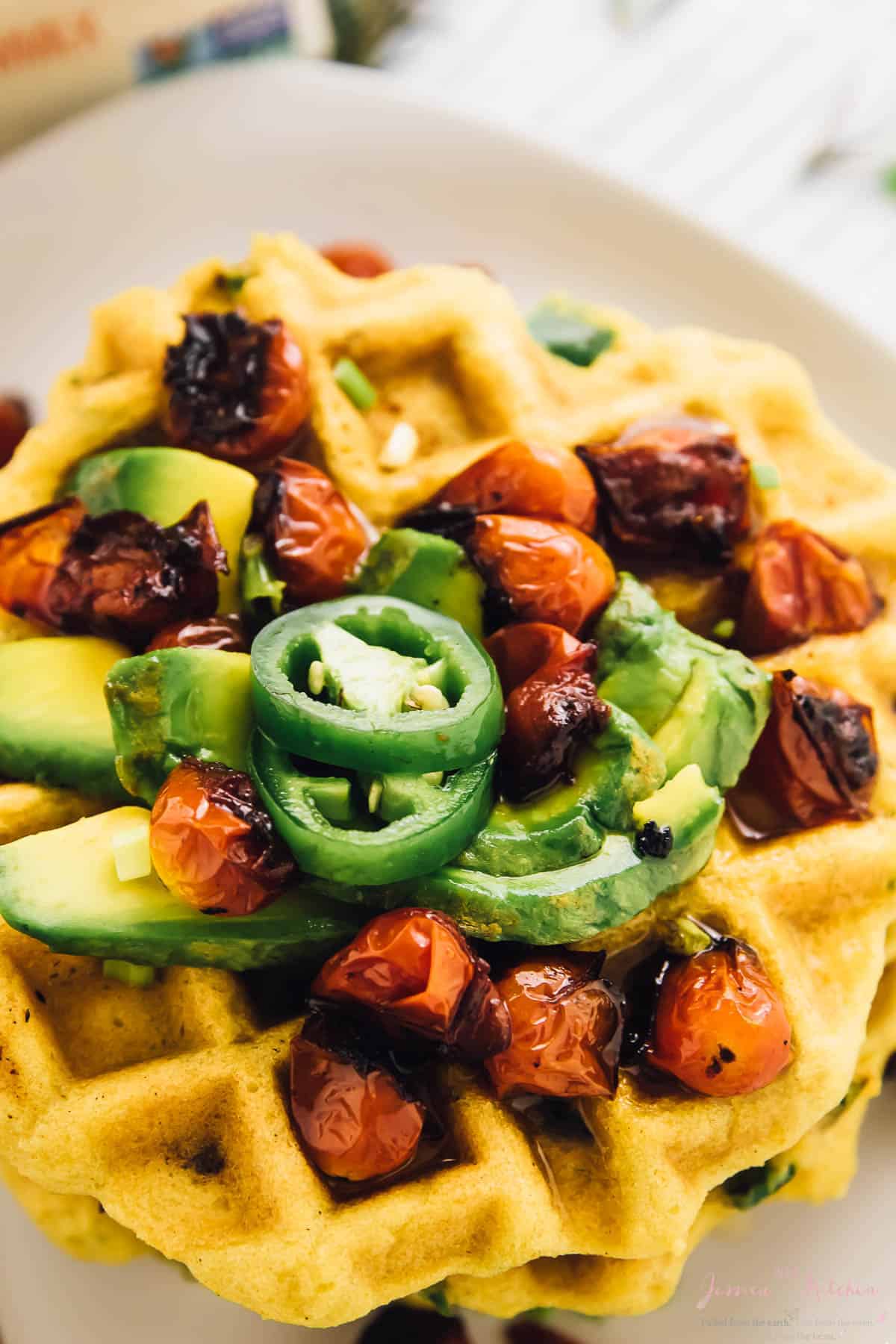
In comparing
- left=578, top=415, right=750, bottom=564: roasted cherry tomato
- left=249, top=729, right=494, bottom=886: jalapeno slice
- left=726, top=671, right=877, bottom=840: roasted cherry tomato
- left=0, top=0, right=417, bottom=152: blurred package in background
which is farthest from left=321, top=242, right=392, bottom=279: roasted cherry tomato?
left=249, top=729, right=494, bottom=886: jalapeno slice

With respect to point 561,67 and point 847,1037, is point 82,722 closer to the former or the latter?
point 847,1037

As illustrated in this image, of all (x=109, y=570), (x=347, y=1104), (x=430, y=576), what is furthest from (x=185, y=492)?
(x=347, y=1104)

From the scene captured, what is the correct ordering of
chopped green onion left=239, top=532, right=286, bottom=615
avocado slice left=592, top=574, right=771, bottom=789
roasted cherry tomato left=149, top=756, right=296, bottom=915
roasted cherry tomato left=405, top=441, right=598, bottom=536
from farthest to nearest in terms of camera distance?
1. roasted cherry tomato left=405, top=441, right=598, bottom=536
2. chopped green onion left=239, top=532, right=286, bottom=615
3. avocado slice left=592, top=574, right=771, bottom=789
4. roasted cherry tomato left=149, top=756, right=296, bottom=915

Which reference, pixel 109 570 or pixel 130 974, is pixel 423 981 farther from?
pixel 109 570

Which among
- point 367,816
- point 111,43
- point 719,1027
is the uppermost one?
point 111,43

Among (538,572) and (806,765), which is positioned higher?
(538,572)

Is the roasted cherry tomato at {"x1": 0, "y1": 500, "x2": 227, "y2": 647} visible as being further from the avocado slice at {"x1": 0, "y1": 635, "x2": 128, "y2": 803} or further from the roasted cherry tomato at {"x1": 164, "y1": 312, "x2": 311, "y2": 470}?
the roasted cherry tomato at {"x1": 164, "y1": 312, "x2": 311, "y2": 470}

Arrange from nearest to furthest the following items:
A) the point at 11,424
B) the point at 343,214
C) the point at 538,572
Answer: the point at 538,572 → the point at 11,424 → the point at 343,214
